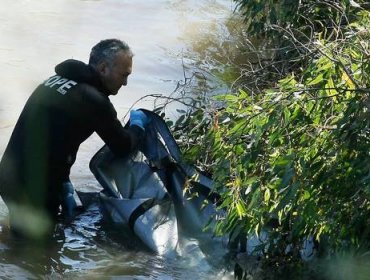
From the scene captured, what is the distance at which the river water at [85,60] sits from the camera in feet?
19.3

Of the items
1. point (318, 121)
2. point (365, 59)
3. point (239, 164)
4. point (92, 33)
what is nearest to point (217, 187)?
point (239, 164)

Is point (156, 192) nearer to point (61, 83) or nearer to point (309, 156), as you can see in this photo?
point (61, 83)

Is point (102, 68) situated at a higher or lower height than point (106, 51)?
lower

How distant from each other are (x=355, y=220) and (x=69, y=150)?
2.21m

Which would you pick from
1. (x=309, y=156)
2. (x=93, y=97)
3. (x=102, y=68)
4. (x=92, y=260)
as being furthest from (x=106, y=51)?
(x=309, y=156)

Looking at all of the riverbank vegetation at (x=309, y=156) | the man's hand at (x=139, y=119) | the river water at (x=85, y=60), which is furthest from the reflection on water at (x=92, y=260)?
the riverbank vegetation at (x=309, y=156)

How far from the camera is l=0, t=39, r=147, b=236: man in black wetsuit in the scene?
588 cm

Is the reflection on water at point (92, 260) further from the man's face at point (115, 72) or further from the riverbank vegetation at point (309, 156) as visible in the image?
the man's face at point (115, 72)

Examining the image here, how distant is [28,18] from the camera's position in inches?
481

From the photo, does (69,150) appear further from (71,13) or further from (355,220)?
(71,13)

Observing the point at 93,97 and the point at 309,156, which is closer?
the point at 309,156

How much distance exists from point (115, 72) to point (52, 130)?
57 cm

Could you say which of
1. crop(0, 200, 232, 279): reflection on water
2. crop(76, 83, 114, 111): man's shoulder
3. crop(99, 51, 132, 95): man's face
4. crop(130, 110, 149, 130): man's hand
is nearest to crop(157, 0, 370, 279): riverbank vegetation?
crop(0, 200, 232, 279): reflection on water

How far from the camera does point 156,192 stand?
244 inches
